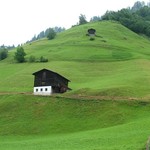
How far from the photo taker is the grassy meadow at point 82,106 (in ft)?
165

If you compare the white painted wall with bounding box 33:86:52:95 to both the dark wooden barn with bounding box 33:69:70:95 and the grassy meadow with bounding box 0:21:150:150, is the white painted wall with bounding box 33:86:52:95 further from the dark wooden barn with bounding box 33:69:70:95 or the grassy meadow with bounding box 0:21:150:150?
the grassy meadow with bounding box 0:21:150:150

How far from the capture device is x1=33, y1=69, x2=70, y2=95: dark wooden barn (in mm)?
95188

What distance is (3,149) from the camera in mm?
50094

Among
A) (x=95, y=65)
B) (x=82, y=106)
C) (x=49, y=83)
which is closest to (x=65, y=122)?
(x=82, y=106)

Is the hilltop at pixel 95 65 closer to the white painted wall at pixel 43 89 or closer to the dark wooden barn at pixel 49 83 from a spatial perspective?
the white painted wall at pixel 43 89

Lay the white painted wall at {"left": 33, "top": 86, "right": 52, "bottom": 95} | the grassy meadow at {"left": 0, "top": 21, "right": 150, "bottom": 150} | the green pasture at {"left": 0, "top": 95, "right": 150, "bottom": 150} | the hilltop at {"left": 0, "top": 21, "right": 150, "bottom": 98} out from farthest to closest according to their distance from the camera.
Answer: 1. the white painted wall at {"left": 33, "top": 86, "right": 52, "bottom": 95}
2. the hilltop at {"left": 0, "top": 21, "right": 150, "bottom": 98}
3. the green pasture at {"left": 0, "top": 95, "right": 150, "bottom": 150}
4. the grassy meadow at {"left": 0, "top": 21, "right": 150, "bottom": 150}

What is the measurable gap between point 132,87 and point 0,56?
284ft

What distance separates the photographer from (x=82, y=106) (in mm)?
71938

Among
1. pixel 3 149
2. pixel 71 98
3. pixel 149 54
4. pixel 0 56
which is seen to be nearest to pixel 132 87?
pixel 71 98

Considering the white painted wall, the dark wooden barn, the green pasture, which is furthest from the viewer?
the dark wooden barn

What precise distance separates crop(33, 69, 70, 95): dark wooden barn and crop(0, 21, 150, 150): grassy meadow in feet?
13.6

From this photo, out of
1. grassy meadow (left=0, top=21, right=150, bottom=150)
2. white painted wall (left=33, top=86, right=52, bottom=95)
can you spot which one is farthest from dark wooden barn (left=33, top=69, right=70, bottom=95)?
grassy meadow (left=0, top=21, right=150, bottom=150)

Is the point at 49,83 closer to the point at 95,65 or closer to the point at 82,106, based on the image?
the point at 82,106

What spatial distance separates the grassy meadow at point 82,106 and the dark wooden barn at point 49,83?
4.14m
